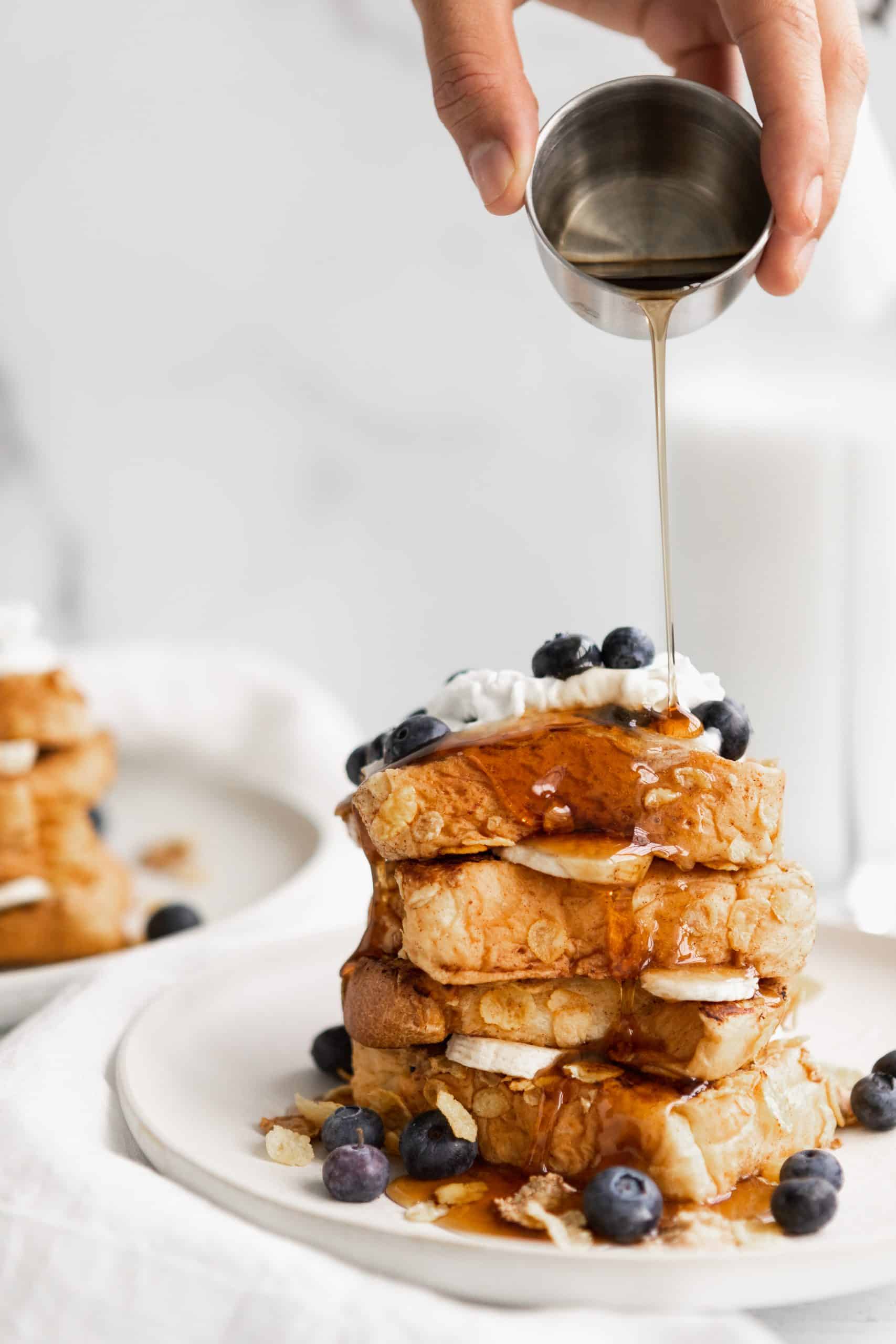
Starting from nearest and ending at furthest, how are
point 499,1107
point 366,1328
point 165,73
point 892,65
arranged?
point 366,1328 < point 499,1107 < point 892,65 < point 165,73

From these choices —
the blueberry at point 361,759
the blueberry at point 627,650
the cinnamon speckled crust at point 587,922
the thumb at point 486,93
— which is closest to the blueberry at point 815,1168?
the cinnamon speckled crust at point 587,922

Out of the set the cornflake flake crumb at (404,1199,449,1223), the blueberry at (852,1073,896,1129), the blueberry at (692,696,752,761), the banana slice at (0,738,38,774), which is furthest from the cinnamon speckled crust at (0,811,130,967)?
the blueberry at (852,1073,896,1129)

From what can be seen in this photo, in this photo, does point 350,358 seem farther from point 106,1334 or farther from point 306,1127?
point 106,1334

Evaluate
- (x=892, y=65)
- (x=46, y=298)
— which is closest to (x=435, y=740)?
(x=892, y=65)

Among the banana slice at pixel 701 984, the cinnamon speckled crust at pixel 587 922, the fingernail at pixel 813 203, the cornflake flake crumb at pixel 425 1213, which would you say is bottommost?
the cornflake flake crumb at pixel 425 1213

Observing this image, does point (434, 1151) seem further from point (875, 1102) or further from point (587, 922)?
point (875, 1102)

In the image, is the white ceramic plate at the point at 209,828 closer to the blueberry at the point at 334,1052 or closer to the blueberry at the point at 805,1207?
the blueberry at the point at 334,1052
